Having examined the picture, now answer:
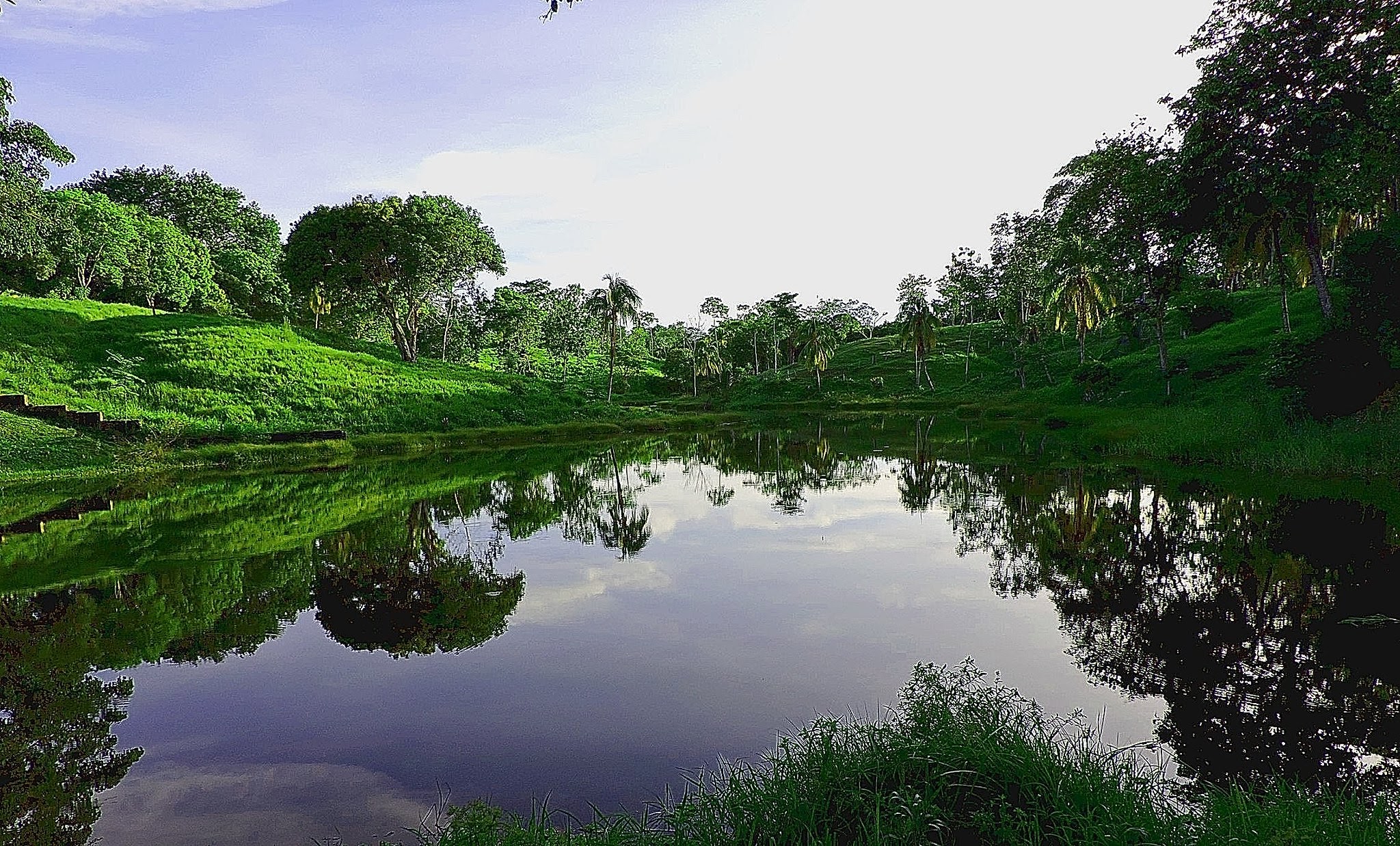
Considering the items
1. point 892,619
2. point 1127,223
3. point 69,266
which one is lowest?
point 892,619

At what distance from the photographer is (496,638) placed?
10352 millimetres

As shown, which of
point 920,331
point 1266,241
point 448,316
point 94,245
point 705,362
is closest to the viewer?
point 1266,241

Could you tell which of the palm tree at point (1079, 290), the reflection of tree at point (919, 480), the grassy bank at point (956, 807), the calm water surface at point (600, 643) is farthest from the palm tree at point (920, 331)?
the grassy bank at point (956, 807)

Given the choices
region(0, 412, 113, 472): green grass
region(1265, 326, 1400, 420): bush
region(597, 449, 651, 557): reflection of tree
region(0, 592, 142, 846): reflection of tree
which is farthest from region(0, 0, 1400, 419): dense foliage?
region(0, 592, 142, 846): reflection of tree

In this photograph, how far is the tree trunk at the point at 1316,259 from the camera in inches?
1009

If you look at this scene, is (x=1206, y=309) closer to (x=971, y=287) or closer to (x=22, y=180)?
(x=971, y=287)

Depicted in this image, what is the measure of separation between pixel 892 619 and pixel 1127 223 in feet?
128

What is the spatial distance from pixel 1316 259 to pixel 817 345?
185 ft

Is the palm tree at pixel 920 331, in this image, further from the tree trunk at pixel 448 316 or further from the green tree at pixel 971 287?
the tree trunk at pixel 448 316

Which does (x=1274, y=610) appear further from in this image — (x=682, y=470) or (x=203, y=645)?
(x=682, y=470)

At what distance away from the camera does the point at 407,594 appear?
40.7 feet

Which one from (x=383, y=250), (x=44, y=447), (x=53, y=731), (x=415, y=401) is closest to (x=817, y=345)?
(x=383, y=250)

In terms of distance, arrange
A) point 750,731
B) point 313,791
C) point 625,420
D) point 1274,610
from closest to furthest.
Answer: point 313,791
point 750,731
point 1274,610
point 625,420

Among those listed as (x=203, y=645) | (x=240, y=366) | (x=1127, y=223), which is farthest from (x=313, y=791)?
(x=1127, y=223)
